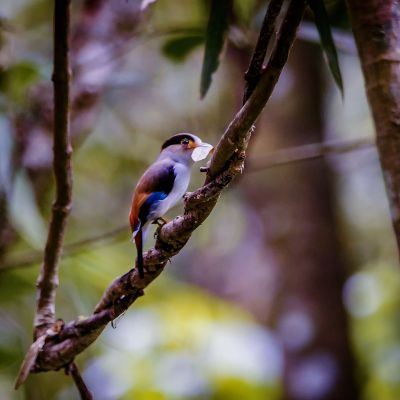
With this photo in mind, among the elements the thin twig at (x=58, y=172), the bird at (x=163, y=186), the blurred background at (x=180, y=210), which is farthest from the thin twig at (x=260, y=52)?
the blurred background at (x=180, y=210)

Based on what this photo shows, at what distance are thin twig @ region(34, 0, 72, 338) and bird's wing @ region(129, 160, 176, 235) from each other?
0.15 m

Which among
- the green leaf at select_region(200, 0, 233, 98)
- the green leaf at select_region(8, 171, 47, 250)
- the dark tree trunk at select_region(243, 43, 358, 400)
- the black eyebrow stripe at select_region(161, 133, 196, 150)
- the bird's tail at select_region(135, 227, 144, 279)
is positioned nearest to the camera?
the bird's tail at select_region(135, 227, 144, 279)

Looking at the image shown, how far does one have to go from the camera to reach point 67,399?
230 cm

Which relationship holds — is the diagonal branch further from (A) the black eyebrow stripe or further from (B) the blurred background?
(B) the blurred background

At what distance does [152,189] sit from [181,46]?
0.93m

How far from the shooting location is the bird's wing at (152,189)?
2.90 feet

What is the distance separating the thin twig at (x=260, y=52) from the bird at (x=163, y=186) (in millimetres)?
168

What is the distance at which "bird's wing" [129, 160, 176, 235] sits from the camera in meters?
0.89

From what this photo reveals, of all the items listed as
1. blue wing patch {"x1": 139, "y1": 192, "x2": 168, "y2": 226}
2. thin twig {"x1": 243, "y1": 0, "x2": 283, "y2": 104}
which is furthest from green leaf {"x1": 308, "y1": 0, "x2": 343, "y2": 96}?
blue wing patch {"x1": 139, "y1": 192, "x2": 168, "y2": 226}

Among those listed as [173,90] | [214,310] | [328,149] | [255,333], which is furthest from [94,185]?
[328,149]

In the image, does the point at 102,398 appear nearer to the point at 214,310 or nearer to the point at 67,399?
the point at 67,399

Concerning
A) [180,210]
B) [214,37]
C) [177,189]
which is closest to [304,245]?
[180,210]

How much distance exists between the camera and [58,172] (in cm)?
103

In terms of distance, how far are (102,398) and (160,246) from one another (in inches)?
64.2
